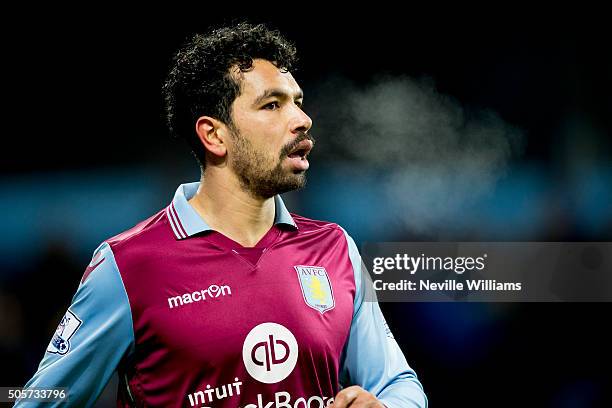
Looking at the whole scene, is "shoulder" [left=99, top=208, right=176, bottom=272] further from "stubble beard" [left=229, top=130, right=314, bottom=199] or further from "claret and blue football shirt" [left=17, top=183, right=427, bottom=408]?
"stubble beard" [left=229, top=130, right=314, bottom=199]

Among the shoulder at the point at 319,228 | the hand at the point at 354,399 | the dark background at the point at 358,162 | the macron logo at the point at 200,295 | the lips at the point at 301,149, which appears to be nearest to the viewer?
the hand at the point at 354,399

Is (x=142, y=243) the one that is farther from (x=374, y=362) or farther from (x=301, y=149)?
(x=374, y=362)

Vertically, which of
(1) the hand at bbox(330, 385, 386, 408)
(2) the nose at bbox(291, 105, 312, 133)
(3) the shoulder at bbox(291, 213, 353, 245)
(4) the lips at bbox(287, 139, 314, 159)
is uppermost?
(2) the nose at bbox(291, 105, 312, 133)

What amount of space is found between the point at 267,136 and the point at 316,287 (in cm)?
31

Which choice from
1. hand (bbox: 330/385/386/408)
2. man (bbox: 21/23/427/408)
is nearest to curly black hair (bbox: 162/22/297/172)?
man (bbox: 21/23/427/408)

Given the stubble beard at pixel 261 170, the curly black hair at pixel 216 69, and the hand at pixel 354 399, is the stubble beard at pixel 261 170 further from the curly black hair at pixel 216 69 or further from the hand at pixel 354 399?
the hand at pixel 354 399

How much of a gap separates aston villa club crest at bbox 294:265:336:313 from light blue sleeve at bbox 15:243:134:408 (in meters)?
0.34

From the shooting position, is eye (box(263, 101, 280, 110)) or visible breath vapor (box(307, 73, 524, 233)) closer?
eye (box(263, 101, 280, 110))

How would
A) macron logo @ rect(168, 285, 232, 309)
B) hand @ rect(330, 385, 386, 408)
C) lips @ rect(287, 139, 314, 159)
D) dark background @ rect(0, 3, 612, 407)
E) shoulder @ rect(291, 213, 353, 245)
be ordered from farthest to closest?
dark background @ rect(0, 3, 612, 407), shoulder @ rect(291, 213, 353, 245), lips @ rect(287, 139, 314, 159), macron logo @ rect(168, 285, 232, 309), hand @ rect(330, 385, 386, 408)

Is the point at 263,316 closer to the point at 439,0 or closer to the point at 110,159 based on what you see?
the point at 110,159

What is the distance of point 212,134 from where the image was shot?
152cm

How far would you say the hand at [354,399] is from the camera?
1.24 m

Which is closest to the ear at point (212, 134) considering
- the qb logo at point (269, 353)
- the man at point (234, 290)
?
the man at point (234, 290)

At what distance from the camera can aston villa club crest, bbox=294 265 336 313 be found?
143 centimetres
